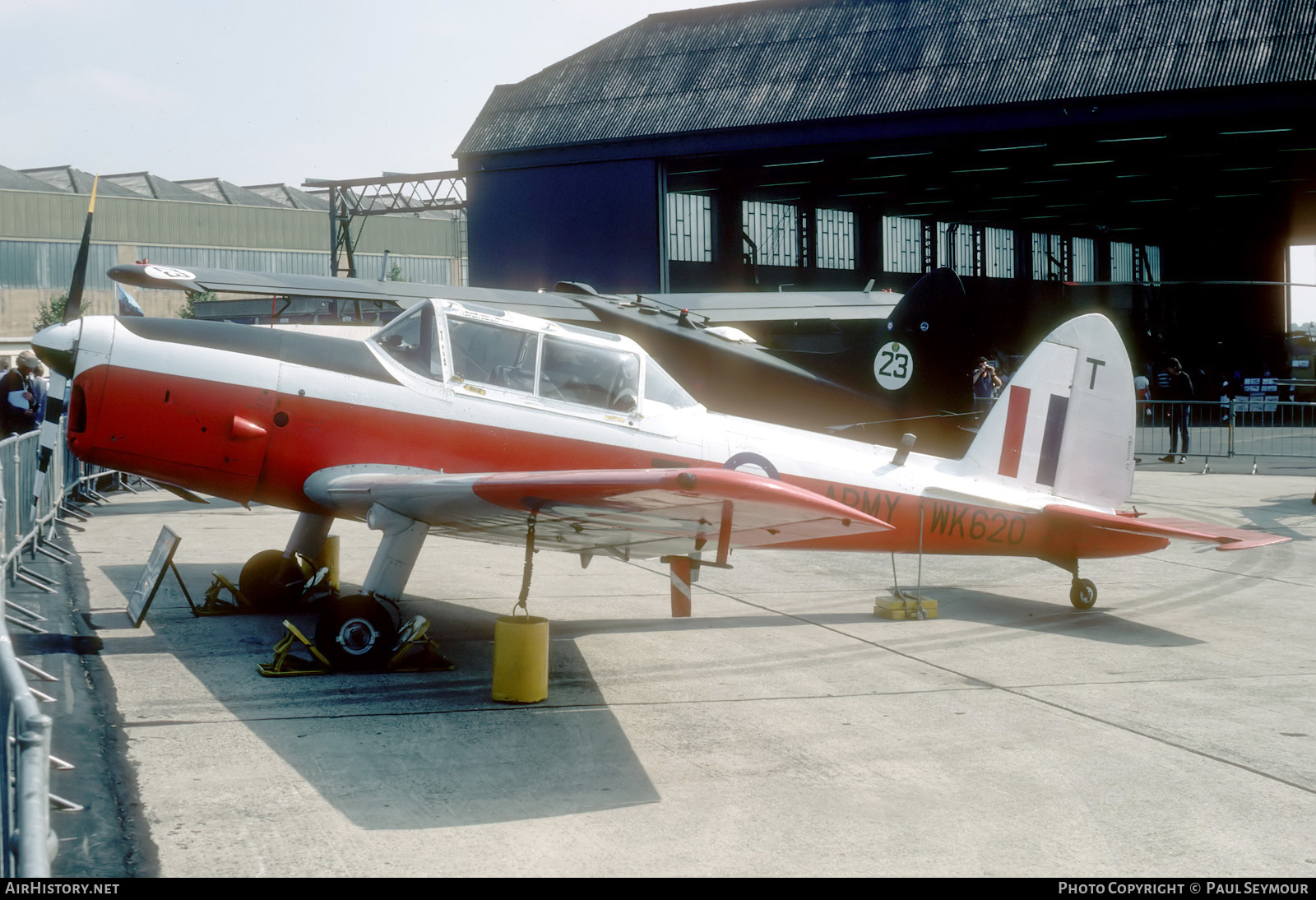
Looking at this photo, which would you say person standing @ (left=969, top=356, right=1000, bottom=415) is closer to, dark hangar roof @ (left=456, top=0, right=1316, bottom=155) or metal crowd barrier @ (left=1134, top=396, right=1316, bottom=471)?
metal crowd barrier @ (left=1134, top=396, right=1316, bottom=471)

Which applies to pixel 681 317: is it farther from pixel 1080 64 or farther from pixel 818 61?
pixel 818 61

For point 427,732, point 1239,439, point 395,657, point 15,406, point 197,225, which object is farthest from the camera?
point 197,225

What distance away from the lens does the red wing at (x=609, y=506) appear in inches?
196

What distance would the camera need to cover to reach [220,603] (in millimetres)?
8438

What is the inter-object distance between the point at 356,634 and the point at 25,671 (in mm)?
1792

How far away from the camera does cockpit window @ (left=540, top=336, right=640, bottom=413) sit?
25.2ft

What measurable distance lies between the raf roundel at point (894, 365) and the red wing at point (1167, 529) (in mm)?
2703

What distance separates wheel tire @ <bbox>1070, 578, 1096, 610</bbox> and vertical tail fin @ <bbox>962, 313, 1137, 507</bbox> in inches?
27.2

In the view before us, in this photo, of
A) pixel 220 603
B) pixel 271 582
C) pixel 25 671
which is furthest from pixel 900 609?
pixel 25 671

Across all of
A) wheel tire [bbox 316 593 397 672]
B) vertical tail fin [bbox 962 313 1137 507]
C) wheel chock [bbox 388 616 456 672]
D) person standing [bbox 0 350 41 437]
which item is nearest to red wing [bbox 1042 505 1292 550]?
vertical tail fin [bbox 962 313 1137 507]

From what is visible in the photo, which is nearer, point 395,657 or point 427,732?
point 427,732

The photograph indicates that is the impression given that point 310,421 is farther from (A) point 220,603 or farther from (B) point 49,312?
(B) point 49,312

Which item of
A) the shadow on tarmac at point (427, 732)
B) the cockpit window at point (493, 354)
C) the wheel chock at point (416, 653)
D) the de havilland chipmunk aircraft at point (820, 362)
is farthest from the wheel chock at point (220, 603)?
the de havilland chipmunk aircraft at point (820, 362)

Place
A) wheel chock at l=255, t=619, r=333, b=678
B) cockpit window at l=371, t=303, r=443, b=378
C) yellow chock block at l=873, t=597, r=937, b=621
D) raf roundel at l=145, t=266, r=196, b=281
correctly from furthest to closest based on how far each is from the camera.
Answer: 1. raf roundel at l=145, t=266, r=196, b=281
2. yellow chock block at l=873, t=597, r=937, b=621
3. cockpit window at l=371, t=303, r=443, b=378
4. wheel chock at l=255, t=619, r=333, b=678
